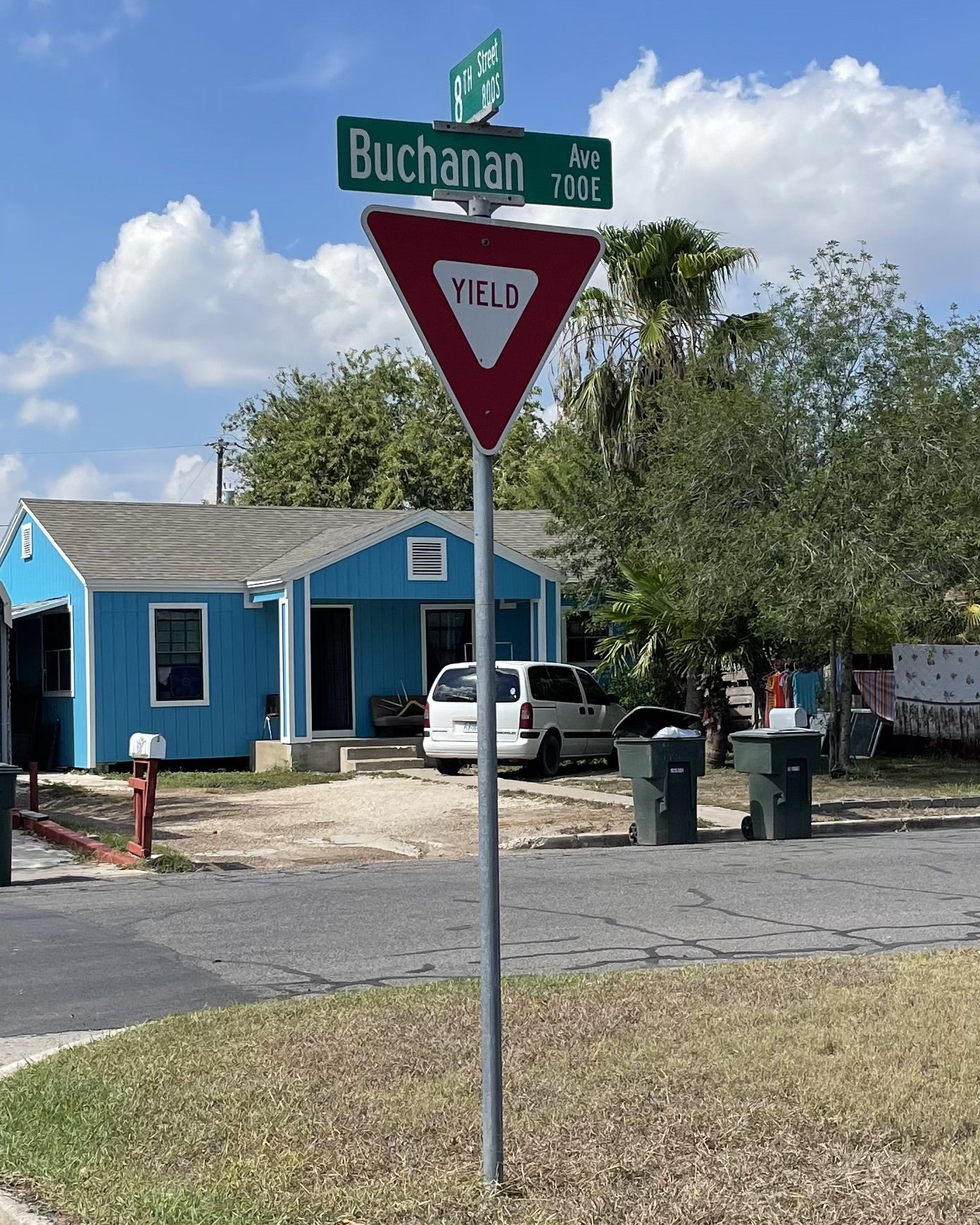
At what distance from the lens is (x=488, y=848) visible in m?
4.47

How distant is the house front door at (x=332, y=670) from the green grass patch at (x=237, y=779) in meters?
1.52

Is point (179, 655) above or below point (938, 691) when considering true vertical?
above

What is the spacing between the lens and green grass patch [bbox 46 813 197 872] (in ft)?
43.1

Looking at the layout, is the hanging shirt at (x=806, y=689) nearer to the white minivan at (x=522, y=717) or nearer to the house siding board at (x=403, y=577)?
the house siding board at (x=403, y=577)

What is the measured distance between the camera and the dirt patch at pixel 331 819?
14547mm

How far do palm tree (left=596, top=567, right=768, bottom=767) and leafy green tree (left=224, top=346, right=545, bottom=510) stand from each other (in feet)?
70.3

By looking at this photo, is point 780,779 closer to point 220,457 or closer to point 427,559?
point 427,559

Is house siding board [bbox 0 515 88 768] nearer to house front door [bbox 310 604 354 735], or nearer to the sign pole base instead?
house front door [bbox 310 604 354 735]

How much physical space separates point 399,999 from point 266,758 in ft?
57.6

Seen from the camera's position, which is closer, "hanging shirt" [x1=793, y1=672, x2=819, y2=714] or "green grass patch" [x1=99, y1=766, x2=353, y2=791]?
"green grass patch" [x1=99, y1=766, x2=353, y2=791]

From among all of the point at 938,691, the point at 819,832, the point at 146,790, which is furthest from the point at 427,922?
the point at 938,691

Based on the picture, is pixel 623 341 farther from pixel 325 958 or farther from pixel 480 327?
pixel 480 327

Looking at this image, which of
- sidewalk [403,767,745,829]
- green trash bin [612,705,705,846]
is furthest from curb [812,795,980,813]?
green trash bin [612,705,705,846]

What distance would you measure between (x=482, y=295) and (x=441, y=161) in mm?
525
